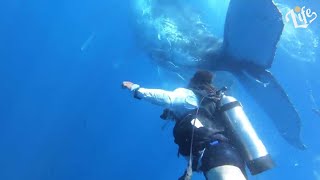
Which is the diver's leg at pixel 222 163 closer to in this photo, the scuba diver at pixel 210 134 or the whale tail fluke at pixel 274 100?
the scuba diver at pixel 210 134

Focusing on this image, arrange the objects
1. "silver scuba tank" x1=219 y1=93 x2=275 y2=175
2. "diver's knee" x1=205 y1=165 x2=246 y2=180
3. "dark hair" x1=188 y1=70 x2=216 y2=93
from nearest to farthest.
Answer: "diver's knee" x1=205 y1=165 x2=246 y2=180
"silver scuba tank" x1=219 y1=93 x2=275 y2=175
"dark hair" x1=188 y1=70 x2=216 y2=93

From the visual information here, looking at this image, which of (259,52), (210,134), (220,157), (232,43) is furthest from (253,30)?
(220,157)

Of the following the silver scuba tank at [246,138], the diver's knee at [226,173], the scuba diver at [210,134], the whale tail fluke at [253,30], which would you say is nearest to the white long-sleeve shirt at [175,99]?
the scuba diver at [210,134]

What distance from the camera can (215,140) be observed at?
5297 millimetres

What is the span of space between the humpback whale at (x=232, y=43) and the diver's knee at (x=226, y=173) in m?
4.12

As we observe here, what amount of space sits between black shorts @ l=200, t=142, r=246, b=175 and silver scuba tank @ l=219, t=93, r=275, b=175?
126mm

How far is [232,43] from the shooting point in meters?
9.39

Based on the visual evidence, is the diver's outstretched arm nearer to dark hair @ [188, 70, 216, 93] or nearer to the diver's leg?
dark hair @ [188, 70, 216, 93]

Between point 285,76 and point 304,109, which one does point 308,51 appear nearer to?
point 285,76

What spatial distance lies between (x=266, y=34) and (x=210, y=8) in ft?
20.5

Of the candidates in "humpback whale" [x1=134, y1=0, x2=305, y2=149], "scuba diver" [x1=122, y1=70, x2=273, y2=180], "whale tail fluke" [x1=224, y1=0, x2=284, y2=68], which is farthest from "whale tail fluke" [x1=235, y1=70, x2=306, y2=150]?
"scuba diver" [x1=122, y1=70, x2=273, y2=180]

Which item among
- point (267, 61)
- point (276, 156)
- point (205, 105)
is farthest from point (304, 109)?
point (205, 105)

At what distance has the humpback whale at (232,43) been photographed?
8.55 metres

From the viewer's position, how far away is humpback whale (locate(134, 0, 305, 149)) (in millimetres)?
8547
